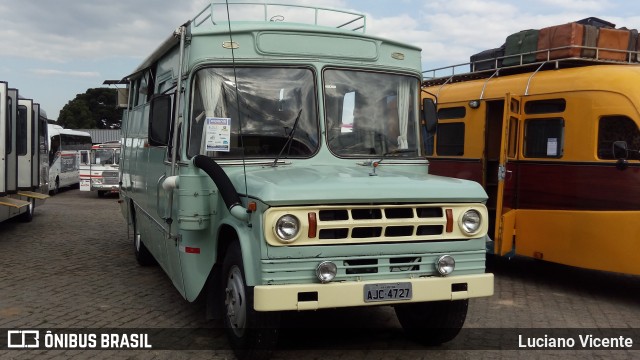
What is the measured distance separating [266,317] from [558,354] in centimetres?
277

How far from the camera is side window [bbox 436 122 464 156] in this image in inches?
393

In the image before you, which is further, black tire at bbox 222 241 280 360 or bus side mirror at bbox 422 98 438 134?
bus side mirror at bbox 422 98 438 134

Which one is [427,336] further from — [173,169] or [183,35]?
[183,35]

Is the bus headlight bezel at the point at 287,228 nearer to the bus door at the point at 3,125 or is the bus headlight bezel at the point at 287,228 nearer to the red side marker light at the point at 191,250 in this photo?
the red side marker light at the point at 191,250

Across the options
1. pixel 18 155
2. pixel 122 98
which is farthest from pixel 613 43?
pixel 18 155

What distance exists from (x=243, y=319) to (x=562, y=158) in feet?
17.1

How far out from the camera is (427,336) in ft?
18.6

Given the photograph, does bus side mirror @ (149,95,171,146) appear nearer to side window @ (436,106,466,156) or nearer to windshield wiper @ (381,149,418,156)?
windshield wiper @ (381,149,418,156)

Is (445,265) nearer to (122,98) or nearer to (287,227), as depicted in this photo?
(287,227)

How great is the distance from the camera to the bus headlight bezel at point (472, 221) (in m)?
4.95

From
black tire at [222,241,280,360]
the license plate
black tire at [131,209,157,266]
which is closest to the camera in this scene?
the license plate

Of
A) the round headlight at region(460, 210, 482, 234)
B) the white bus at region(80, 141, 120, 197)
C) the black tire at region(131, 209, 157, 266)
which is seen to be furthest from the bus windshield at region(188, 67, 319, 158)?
the white bus at region(80, 141, 120, 197)

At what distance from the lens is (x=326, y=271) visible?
4559mm

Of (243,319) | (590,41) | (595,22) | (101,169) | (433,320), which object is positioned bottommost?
(433,320)
